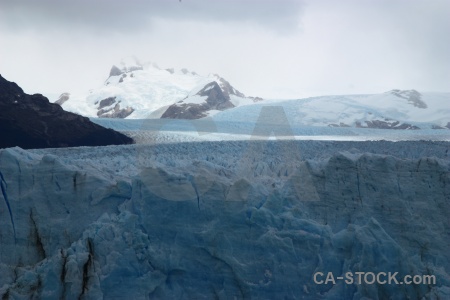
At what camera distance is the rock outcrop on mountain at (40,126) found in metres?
13.6

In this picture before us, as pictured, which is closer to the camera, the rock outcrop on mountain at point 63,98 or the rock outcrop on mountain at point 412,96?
the rock outcrop on mountain at point 412,96

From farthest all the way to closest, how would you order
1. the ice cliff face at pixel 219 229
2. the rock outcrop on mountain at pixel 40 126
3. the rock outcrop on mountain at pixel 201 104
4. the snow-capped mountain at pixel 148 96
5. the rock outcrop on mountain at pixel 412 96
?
the snow-capped mountain at pixel 148 96 → the rock outcrop on mountain at pixel 412 96 → the rock outcrop on mountain at pixel 201 104 → the rock outcrop on mountain at pixel 40 126 → the ice cliff face at pixel 219 229

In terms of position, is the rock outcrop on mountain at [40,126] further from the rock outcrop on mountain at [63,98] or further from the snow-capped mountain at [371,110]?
the rock outcrop on mountain at [63,98]

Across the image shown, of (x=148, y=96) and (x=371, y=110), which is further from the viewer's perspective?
(x=148, y=96)

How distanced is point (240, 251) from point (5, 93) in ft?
29.5

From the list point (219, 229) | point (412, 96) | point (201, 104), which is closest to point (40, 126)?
point (219, 229)

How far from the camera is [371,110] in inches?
1250

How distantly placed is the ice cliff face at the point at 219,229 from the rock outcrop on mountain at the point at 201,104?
1058 inches

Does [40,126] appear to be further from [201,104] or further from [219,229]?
[201,104]

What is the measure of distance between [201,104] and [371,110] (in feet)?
48.4

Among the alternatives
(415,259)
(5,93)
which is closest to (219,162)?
(415,259)

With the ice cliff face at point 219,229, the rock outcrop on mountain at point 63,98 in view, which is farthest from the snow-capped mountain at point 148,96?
the ice cliff face at point 219,229

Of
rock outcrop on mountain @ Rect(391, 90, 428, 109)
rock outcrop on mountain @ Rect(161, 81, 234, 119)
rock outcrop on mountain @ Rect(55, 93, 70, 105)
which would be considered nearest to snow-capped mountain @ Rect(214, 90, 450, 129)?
rock outcrop on mountain @ Rect(391, 90, 428, 109)

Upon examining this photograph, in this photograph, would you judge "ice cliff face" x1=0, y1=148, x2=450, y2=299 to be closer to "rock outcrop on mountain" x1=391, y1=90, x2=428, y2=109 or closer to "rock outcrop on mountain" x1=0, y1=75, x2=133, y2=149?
"rock outcrop on mountain" x1=0, y1=75, x2=133, y2=149
